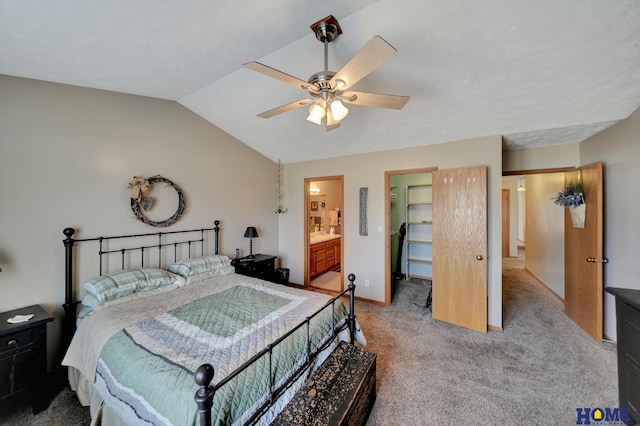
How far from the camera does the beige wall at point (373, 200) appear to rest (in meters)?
3.04

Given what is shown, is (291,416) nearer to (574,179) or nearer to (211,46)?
(211,46)

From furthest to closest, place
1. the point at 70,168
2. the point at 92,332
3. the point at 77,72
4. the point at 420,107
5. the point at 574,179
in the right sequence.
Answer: the point at 574,179 → the point at 420,107 → the point at 70,168 → the point at 77,72 → the point at 92,332

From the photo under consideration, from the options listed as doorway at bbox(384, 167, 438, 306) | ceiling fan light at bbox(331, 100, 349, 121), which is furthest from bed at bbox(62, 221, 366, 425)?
doorway at bbox(384, 167, 438, 306)

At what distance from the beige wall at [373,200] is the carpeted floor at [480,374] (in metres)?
0.54

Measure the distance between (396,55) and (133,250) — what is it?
11.4 ft

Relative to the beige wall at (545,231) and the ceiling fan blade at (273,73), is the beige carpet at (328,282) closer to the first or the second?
the ceiling fan blade at (273,73)

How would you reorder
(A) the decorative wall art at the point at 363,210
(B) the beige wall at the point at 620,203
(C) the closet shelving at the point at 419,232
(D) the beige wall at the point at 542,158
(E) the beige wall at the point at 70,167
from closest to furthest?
Result: (E) the beige wall at the point at 70,167
(B) the beige wall at the point at 620,203
(D) the beige wall at the point at 542,158
(A) the decorative wall art at the point at 363,210
(C) the closet shelving at the point at 419,232

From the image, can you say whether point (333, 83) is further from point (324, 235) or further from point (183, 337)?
point (324, 235)

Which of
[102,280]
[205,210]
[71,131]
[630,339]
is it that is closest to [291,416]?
[630,339]

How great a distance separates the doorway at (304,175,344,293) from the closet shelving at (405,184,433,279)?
1572mm

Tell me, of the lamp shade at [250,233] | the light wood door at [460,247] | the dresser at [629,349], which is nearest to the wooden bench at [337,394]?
the dresser at [629,349]

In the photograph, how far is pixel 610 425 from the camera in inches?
67.1

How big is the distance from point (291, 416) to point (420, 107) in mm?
3041

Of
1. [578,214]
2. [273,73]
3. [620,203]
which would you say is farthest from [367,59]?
[578,214]
